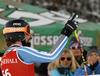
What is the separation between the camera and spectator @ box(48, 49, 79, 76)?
413cm

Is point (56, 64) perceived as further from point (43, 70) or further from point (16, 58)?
point (16, 58)

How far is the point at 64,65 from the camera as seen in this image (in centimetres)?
423

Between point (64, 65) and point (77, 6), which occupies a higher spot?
point (64, 65)

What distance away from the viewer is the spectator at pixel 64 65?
4129mm

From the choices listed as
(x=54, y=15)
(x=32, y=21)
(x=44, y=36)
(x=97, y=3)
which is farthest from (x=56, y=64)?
(x=97, y=3)

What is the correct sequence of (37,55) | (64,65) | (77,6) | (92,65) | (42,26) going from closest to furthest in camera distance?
(37,55) → (92,65) → (64,65) → (42,26) → (77,6)

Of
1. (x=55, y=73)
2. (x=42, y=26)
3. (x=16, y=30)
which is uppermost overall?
(x=16, y=30)

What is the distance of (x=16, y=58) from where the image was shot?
8.85 feet

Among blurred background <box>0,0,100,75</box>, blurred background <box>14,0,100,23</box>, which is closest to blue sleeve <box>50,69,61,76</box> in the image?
blurred background <box>0,0,100,75</box>

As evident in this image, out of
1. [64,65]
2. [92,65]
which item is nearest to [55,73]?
[64,65]

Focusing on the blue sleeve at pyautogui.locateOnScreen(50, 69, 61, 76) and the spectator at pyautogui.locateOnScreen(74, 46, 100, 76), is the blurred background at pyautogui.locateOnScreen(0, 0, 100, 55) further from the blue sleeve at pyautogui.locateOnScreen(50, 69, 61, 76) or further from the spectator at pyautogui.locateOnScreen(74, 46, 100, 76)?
the spectator at pyautogui.locateOnScreen(74, 46, 100, 76)

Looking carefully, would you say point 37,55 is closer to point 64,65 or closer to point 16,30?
point 16,30

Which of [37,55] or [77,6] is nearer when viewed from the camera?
[37,55]

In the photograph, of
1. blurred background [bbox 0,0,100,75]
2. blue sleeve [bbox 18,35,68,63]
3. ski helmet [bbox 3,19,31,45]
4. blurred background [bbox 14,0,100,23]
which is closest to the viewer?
blue sleeve [bbox 18,35,68,63]
